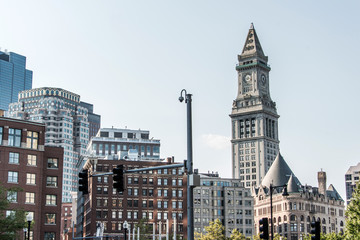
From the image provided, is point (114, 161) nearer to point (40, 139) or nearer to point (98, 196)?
point (98, 196)

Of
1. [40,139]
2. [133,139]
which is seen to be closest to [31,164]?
[40,139]

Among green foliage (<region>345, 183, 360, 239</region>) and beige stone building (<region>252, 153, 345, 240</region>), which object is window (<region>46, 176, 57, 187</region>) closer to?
green foliage (<region>345, 183, 360, 239</region>)

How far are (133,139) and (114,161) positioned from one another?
51.6m

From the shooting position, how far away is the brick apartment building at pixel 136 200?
142 meters

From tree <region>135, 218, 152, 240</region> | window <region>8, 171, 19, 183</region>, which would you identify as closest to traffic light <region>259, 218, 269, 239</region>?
window <region>8, 171, 19, 183</region>

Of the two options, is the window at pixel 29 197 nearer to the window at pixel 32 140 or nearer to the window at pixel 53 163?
the window at pixel 53 163

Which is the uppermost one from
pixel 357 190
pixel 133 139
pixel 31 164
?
pixel 133 139

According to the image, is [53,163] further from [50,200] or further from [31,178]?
[50,200]

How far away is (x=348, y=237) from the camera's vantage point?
63156 mm

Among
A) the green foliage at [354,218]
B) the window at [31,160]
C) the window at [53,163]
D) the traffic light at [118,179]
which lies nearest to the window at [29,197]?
the window at [31,160]

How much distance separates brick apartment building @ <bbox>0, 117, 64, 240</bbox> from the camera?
87812 millimetres

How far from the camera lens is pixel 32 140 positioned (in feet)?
299

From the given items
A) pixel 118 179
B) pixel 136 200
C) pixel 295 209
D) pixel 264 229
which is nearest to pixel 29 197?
pixel 264 229

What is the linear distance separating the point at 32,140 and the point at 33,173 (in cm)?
496
